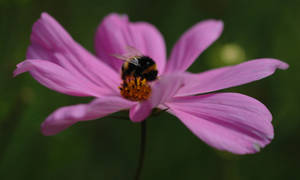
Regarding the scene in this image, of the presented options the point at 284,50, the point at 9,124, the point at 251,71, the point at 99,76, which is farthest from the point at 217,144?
the point at 284,50

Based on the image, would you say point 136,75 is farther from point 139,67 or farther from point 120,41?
point 120,41

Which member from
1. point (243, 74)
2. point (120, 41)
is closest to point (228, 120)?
point (243, 74)

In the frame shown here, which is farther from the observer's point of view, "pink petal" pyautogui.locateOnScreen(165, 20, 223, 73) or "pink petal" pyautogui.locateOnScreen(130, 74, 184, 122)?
"pink petal" pyautogui.locateOnScreen(165, 20, 223, 73)

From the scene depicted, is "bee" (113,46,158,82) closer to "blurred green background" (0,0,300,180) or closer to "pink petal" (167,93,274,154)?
"pink petal" (167,93,274,154)

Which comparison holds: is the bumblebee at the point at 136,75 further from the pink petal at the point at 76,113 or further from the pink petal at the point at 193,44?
the pink petal at the point at 76,113

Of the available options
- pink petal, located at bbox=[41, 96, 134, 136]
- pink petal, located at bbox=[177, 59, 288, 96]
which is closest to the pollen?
pink petal, located at bbox=[177, 59, 288, 96]

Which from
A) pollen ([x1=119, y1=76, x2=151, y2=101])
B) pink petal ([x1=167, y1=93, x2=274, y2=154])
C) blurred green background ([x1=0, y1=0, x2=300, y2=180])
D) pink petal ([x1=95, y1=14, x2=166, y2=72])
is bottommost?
blurred green background ([x1=0, y1=0, x2=300, y2=180])

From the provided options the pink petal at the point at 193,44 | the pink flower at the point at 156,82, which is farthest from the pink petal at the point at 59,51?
the pink petal at the point at 193,44
